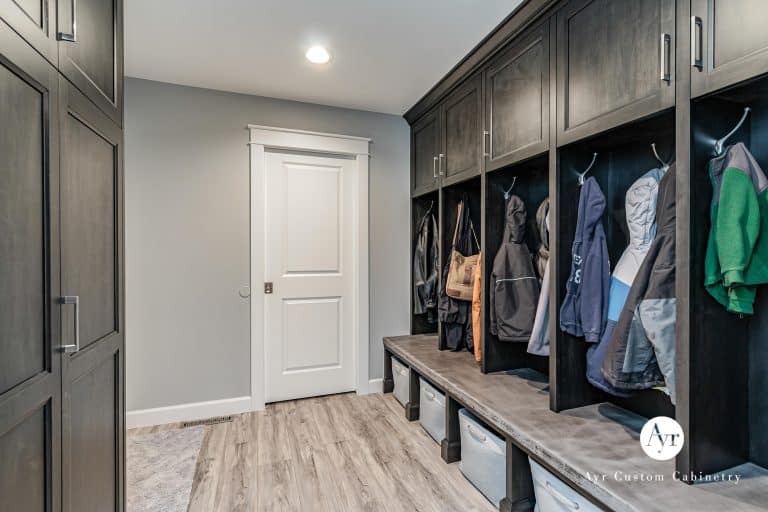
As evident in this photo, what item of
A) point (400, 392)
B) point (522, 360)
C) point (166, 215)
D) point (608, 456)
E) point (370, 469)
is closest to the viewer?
point (608, 456)

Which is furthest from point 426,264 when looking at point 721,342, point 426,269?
point 721,342

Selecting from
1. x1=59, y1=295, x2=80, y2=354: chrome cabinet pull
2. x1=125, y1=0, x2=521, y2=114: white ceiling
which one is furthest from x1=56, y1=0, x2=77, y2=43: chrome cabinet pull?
x1=125, y1=0, x2=521, y2=114: white ceiling

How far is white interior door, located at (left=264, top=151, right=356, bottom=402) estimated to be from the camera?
3055 millimetres

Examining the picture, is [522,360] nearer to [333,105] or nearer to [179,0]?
[333,105]

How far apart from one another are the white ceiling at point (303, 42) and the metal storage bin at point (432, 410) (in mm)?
2112

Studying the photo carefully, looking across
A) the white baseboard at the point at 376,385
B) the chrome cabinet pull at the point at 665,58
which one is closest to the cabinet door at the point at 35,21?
the chrome cabinet pull at the point at 665,58

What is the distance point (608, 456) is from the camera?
4.65 feet

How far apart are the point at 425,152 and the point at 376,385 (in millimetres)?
2025

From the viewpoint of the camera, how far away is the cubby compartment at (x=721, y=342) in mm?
1229

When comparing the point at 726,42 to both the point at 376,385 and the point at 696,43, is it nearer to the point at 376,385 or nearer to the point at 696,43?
the point at 696,43

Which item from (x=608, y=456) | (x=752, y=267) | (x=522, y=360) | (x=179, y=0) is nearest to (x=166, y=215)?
(x=179, y=0)

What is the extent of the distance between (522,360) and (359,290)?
1414 millimetres

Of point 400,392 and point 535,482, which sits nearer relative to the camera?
point 535,482

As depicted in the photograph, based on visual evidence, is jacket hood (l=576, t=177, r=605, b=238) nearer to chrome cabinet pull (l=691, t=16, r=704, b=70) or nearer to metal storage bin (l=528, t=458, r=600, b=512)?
chrome cabinet pull (l=691, t=16, r=704, b=70)
